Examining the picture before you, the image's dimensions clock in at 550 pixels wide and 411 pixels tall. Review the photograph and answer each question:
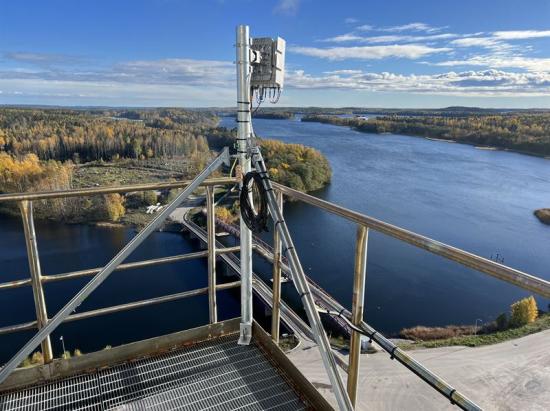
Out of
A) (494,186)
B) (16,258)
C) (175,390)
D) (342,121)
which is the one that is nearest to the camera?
(175,390)

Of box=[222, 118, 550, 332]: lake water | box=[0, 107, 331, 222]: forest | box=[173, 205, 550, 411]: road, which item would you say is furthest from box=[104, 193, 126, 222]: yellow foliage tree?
box=[173, 205, 550, 411]: road

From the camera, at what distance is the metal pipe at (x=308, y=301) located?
161cm

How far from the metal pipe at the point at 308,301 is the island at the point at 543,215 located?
27.3 metres

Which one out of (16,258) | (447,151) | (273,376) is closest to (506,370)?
(273,376)

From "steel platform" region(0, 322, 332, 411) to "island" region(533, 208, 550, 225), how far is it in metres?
27.3

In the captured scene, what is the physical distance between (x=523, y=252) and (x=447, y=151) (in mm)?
36038

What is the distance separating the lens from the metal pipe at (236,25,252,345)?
79.0 inches

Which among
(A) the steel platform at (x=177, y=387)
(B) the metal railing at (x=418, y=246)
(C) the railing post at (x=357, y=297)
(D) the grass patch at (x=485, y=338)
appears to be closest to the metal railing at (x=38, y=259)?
(A) the steel platform at (x=177, y=387)

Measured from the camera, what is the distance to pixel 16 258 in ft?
61.3

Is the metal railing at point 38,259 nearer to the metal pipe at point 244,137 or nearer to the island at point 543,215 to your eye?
the metal pipe at point 244,137

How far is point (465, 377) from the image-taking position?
11359mm

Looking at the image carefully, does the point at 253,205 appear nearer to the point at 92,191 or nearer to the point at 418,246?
the point at 92,191

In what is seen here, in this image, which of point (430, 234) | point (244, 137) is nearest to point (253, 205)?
point (244, 137)

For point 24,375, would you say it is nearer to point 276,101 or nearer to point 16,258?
point 276,101
